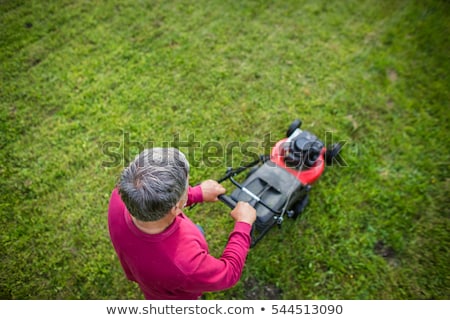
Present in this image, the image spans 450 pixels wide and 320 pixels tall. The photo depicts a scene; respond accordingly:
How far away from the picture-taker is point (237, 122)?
4.03m

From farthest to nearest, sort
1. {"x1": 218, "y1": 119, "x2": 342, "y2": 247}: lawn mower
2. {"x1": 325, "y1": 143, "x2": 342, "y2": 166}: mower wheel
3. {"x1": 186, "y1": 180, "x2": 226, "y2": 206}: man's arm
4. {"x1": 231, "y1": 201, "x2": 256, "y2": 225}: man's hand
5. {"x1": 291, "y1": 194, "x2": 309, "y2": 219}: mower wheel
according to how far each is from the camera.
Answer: {"x1": 325, "y1": 143, "x2": 342, "y2": 166}: mower wheel < {"x1": 291, "y1": 194, "x2": 309, "y2": 219}: mower wheel < {"x1": 218, "y1": 119, "x2": 342, "y2": 247}: lawn mower < {"x1": 186, "y1": 180, "x2": 226, "y2": 206}: man's arm < {"x1": 231, "y1": 201, "x2": 256, "y2": 225}: man's hand

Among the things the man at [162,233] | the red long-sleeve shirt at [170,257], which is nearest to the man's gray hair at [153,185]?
the man at [162,233]

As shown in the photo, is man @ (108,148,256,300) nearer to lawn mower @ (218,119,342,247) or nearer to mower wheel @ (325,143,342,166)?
lawn mower @ (218,119,342,247)

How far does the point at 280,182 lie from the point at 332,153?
0.92 m

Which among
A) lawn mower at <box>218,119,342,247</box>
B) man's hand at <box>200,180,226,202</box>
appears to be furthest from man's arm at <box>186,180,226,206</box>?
lawn mower at <box>218,119,342,247</box>

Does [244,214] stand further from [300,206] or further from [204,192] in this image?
[300,206]

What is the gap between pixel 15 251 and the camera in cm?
314

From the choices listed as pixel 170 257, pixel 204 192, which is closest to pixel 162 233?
pixel 170 257

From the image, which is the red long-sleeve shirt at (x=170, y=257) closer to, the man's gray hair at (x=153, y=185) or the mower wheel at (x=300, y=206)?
the man's gray hair at (x=153, y=185)

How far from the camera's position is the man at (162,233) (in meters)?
1.48

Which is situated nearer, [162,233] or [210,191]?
[162,233]

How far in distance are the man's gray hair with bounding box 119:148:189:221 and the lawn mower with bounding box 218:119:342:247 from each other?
113 centimetres

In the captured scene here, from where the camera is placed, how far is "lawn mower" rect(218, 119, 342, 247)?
275cm
